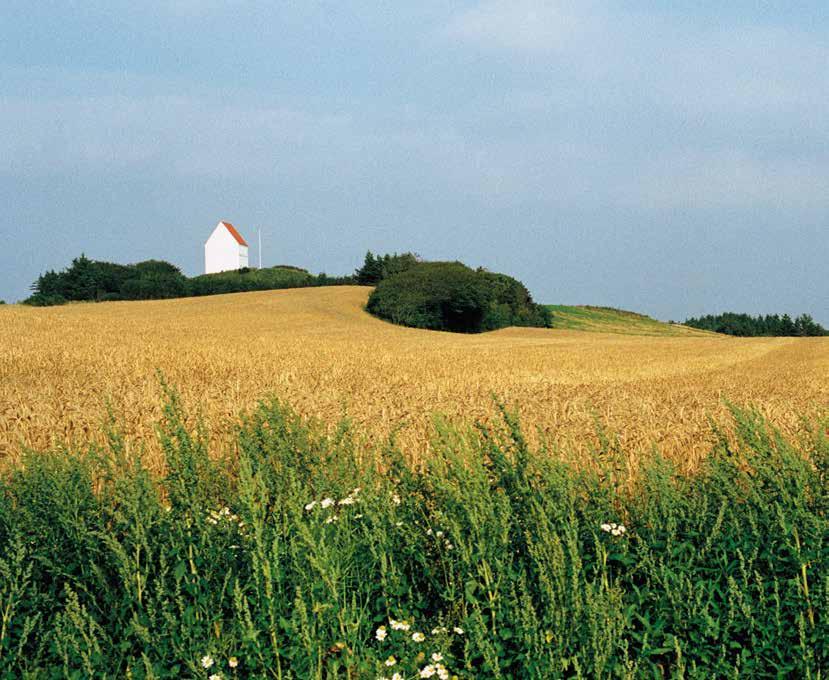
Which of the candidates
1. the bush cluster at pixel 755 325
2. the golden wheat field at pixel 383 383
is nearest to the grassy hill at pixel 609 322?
the bush cluster at pixel 755 325

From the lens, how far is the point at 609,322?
75.7 m

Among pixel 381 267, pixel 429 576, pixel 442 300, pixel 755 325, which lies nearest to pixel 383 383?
pixel 429 576

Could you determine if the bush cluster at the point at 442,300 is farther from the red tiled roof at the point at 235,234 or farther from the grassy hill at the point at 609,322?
the red tiled roof at the point at 235,234

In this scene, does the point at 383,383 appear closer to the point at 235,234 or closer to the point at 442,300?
the point at 442,300

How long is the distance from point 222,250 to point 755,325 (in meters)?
72.6

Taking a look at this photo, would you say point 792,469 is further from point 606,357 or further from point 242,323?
point 242,323

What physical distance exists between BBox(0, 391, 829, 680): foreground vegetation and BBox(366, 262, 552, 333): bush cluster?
4565 cm

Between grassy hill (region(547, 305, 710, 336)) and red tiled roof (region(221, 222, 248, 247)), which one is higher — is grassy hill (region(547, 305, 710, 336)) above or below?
below

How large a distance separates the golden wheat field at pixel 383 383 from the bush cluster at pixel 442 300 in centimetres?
1355

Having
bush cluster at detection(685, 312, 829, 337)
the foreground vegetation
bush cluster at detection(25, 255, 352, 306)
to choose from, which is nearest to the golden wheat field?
the foreground vegetation

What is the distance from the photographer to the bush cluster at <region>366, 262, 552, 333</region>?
169 feet

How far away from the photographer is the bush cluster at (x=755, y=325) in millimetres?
83500

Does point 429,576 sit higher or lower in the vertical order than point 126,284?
lower

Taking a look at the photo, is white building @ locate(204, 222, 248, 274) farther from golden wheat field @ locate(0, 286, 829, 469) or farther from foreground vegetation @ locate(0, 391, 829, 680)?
foreground vegetation @ locate(0, 391, 829, 680)
